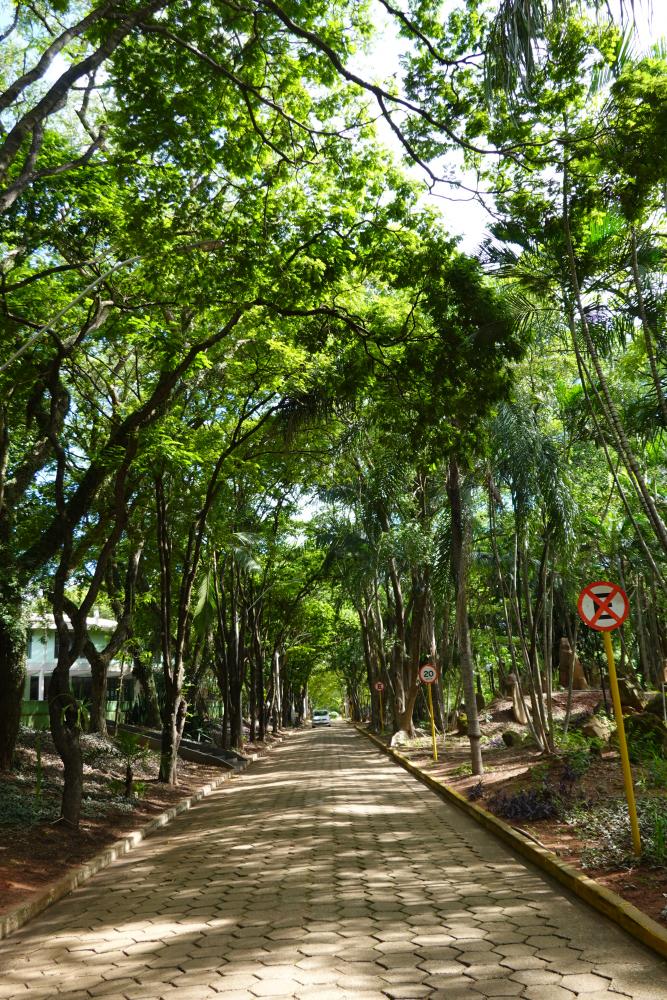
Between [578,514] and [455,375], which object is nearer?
[455,375]

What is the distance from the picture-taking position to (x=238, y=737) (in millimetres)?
25875

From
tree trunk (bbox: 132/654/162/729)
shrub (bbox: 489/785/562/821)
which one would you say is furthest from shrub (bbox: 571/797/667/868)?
tree trunk (bbox: 132/654/162/729)

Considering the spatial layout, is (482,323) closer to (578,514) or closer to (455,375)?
(455,375)

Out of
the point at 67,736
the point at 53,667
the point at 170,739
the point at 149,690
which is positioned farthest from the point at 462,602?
the point at 53,667

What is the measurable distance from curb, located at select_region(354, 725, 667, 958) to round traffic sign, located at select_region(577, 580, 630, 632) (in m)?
2.21

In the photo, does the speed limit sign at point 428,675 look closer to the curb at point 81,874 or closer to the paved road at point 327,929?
the curb at point 81,874

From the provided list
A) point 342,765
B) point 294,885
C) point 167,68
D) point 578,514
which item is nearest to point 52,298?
point 167,68

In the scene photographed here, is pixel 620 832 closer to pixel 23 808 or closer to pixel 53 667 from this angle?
pixel 23 808

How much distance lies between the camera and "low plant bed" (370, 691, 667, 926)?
6.48 m

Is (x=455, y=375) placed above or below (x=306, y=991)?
above

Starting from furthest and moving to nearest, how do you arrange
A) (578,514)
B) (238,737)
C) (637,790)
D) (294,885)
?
(238,737) → (578,514) → (637,790) → (294,885)

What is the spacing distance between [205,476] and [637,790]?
1141 cm

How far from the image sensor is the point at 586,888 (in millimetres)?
6188

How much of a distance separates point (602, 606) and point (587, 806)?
3.00 meters
